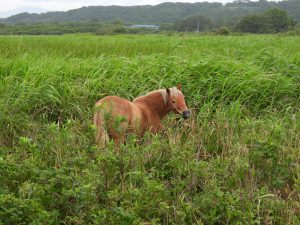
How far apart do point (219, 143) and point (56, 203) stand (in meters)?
1.84

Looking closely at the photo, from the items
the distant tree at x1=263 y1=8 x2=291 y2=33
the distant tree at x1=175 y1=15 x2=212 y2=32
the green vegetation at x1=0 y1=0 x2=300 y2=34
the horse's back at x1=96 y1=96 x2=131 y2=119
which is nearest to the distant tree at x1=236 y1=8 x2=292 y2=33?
the distant tree at x1=263 y1=8 x2=291 y2=33

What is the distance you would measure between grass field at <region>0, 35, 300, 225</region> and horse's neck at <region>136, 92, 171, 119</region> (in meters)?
0.26

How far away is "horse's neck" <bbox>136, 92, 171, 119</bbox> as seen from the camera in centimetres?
420

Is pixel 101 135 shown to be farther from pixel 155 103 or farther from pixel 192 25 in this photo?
pixel 192 25

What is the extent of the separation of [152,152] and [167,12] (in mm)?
66257

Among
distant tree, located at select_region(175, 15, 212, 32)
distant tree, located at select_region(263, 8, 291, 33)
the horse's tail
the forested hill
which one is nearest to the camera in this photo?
the horse's tail

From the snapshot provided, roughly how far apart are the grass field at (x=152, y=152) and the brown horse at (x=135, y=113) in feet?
0.47

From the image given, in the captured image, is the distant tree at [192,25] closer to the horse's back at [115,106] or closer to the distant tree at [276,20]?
the horse's back at [115,106]

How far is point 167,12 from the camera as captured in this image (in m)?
67.4

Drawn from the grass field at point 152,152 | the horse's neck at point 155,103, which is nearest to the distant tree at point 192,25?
the grass field at point 152,152

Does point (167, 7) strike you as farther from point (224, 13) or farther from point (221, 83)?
point (221, 83)

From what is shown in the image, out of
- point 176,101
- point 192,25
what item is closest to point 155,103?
point 176,101

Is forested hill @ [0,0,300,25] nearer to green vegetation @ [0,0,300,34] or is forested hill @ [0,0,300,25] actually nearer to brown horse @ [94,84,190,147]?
green vegetation @ [0,0,300,34]

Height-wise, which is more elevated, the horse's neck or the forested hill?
the forested hill
